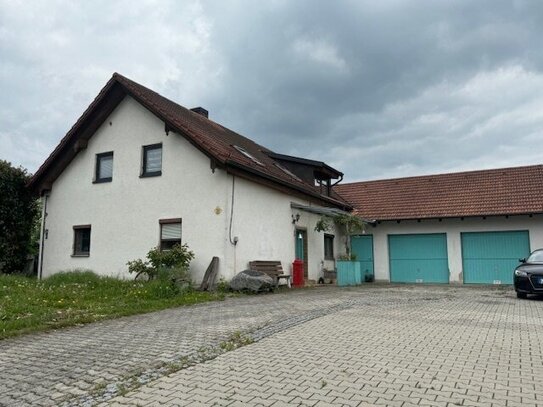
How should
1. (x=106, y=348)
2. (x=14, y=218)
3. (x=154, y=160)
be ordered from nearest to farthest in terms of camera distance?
(x=106, y=348) < (x=154, y=160) < (x=14, y=218)

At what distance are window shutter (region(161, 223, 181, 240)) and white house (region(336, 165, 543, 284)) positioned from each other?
417 inches

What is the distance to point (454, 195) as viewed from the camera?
72.2 ft

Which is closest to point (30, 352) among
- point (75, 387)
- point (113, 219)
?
point (75, 387)

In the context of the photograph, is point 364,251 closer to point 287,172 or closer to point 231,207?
point 287,172

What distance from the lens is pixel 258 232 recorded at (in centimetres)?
1552

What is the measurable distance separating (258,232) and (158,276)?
12.0 feet

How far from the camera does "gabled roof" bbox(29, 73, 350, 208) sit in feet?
47.0

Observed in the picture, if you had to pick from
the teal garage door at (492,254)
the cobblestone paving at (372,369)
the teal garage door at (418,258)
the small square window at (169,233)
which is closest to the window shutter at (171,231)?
the small square window at (169,233)

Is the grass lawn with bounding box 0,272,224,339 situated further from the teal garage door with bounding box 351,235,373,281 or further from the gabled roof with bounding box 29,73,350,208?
the teal garage door with bounding box 351,235,373,281

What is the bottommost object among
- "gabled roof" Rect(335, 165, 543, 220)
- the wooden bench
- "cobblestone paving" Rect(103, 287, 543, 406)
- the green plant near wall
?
"cobblestone paving" Rect(103, 287, 543, 406)

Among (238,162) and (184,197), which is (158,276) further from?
(238,162)

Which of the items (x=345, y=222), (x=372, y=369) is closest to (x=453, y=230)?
(x=345, y=222)

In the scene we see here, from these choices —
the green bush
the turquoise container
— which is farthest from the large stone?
the turquoise container

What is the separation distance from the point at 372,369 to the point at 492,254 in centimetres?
1732
